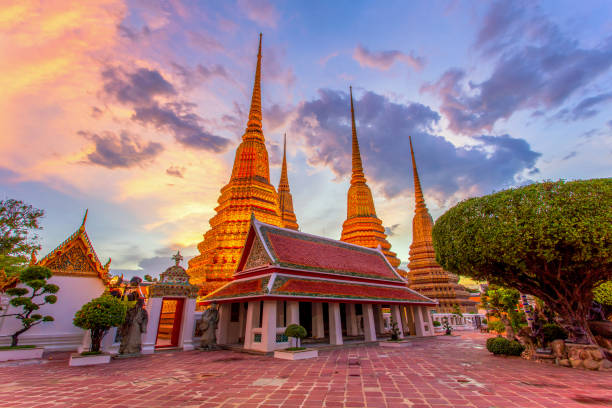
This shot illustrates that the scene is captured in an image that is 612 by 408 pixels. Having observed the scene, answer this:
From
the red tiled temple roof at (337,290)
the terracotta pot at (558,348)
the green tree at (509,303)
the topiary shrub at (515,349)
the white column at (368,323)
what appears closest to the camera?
the terracotta pot at (558,348)

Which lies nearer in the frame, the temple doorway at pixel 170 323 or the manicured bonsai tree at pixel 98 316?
the manicured bonsai tree at pixel 98 316

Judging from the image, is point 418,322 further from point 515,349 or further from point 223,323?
point 223,323

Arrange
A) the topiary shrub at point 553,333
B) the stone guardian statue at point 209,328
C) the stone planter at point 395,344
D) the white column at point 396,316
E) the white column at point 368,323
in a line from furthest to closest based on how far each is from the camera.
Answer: the white column at point 396,316
the white column at point 368,323
the stone planter at point 395,344
the stone guardian statue at point 209,328
the topiary shrub at point 553,333

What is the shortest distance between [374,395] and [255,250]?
1011cm

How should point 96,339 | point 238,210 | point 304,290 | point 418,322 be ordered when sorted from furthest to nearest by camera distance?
1. point 238,210
2. point 418,322
3. point 304,290
4. point 96,339

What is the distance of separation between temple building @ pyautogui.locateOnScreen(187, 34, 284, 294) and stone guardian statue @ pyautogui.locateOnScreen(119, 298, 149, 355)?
328 inches

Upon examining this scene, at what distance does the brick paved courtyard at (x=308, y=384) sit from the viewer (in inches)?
205

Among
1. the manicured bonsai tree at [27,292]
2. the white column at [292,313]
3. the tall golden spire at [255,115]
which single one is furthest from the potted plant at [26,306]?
the tall golden spire at [255,115]

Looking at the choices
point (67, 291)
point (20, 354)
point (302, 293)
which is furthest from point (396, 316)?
point (67, 291)

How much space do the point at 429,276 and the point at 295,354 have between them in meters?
28.5

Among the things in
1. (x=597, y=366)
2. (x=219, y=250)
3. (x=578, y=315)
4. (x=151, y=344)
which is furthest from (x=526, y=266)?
(x=219, y=250)

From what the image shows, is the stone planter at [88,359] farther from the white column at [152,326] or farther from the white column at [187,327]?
the white column at [187,327]

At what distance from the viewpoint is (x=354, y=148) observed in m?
41.9

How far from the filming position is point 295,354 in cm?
994
